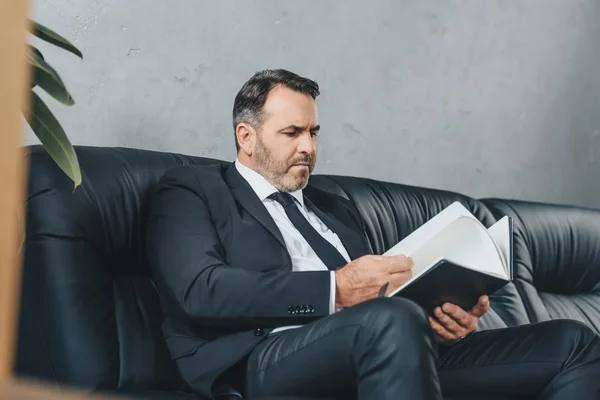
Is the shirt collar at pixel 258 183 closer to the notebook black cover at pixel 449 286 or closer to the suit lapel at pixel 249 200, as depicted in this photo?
the suit lapel at pixel 249 200

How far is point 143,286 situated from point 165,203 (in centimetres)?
18

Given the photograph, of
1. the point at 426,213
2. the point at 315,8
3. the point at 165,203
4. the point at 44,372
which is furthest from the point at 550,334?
the point at 315,8

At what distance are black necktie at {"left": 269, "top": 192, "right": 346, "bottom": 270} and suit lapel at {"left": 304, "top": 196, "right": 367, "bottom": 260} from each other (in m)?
0.09

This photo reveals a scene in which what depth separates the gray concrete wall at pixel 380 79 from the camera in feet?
7.15

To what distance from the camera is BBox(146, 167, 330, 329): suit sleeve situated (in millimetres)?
1630

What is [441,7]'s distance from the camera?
2832 mm

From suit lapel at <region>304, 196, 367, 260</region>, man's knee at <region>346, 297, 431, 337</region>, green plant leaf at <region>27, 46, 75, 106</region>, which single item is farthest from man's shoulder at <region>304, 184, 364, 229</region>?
green plant leaf at <region>27, 46, 75, 106</region>

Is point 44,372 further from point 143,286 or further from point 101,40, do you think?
point 101,40

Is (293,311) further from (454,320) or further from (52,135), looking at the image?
(52,135)

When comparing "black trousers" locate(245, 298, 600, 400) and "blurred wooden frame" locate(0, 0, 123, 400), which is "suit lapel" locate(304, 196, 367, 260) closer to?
"black trousers" locate(245, 298, 600, 400)

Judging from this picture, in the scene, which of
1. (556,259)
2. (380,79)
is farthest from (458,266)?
(380,79)

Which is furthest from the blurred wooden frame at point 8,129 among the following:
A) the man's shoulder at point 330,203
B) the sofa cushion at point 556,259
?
the sofa cushion at point 556,259

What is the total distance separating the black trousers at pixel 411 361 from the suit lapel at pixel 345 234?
0.31m

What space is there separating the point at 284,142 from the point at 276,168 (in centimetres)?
6
